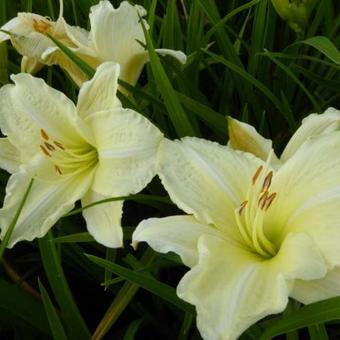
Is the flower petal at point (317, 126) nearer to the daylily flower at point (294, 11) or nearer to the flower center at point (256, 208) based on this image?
the flower center at point (256, 208)

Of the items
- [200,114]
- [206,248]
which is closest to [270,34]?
[200,114]

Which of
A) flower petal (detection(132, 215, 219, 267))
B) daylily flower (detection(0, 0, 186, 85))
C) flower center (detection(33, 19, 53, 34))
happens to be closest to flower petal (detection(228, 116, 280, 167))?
flower petal (detection(132, 215, 219, 267))

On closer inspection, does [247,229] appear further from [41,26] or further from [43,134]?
[41,26]

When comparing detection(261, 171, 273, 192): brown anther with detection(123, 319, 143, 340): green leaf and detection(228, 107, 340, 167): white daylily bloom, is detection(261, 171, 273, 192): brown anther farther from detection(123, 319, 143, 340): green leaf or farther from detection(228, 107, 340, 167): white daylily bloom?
detection(123, 319, 143, 340): green leaf

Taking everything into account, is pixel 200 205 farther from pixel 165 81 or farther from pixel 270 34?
pixel 270 34

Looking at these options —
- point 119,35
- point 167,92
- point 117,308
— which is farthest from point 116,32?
point 117,308

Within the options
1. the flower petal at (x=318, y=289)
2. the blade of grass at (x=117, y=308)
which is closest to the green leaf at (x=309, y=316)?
the flower petal at (x=318, y=289)

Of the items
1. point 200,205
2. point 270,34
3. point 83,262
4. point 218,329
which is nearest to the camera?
point 218,329
